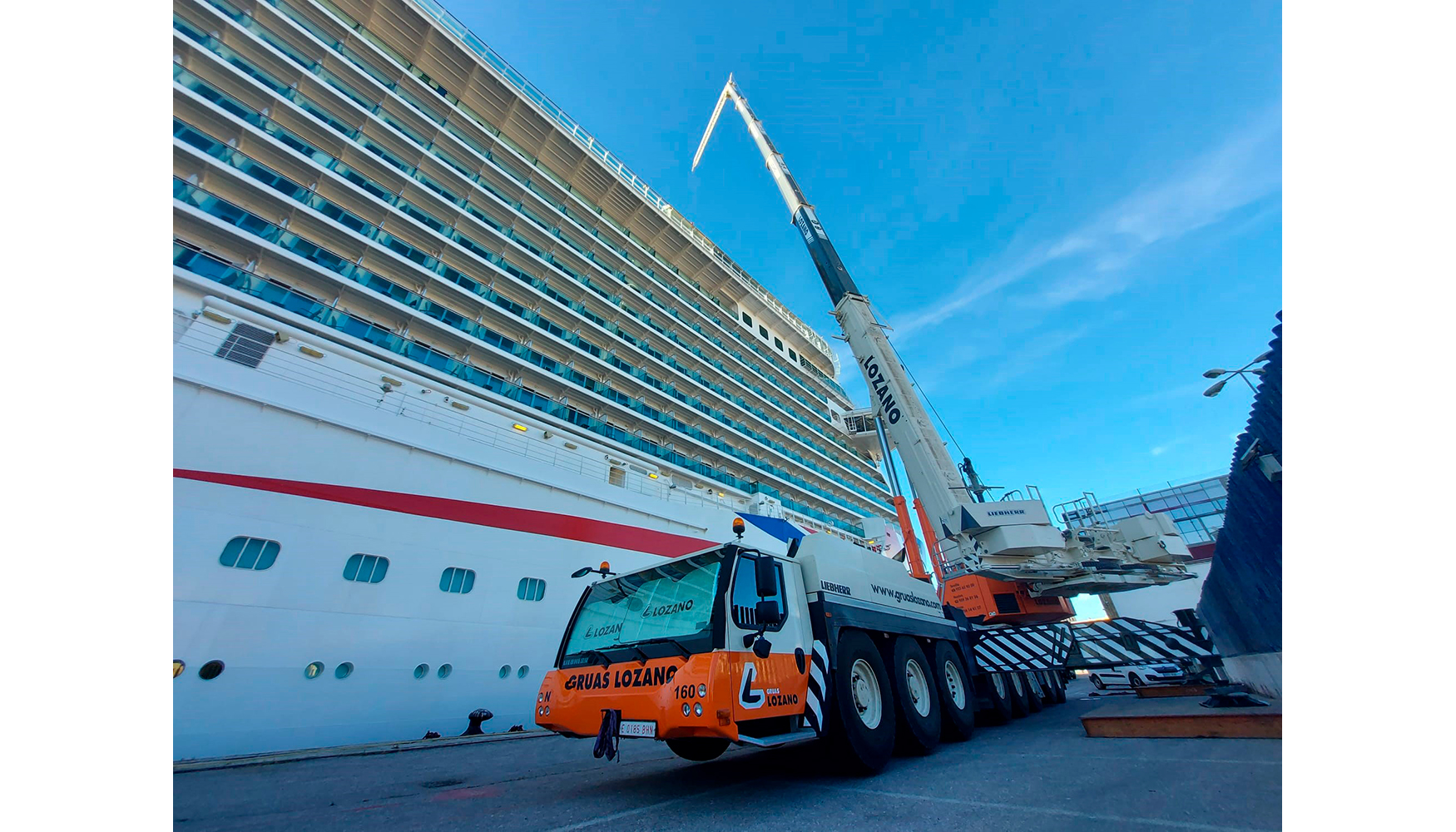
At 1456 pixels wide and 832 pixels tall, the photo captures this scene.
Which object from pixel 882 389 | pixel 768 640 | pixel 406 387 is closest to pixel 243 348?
pixel 406 387

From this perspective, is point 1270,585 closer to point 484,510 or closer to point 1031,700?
point 1031,700

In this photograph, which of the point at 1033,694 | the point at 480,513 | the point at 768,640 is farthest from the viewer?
the point at 480,513

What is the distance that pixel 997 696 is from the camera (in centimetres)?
697

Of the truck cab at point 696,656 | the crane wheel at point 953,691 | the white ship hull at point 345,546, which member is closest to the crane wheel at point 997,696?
the crane wheel at point 953,691

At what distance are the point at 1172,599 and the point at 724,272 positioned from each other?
30.3 metres

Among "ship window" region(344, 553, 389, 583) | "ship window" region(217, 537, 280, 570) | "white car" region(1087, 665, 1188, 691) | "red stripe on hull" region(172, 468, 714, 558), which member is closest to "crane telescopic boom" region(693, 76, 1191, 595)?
"white car" region(1087, 665, 1188, 691)

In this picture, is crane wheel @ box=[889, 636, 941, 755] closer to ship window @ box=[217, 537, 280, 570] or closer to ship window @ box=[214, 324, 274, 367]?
ship window @ box=[217, 537, 280, 570]

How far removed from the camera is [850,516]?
964 inches

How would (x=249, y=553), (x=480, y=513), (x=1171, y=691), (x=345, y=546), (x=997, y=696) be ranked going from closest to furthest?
(x=249, y=553) < (x=997, y=696) < (x=345, y=546) < (x=1171, y=691) < (x=480, y=513)

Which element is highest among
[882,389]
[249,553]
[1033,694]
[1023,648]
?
[882,389]

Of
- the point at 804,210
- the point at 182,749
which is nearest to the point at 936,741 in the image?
the point at 182,749

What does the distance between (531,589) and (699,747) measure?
5273 millimetres

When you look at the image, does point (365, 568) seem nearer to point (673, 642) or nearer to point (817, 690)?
point (673, 642)

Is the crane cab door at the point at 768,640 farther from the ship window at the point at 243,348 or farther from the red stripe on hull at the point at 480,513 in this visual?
the ship window at the point at 243,348
